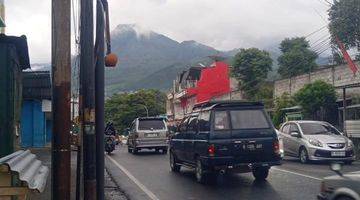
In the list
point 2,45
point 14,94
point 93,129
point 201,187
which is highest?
point 2,45

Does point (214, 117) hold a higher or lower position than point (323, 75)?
lower

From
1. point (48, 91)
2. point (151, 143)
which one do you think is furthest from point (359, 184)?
point (48, 91)

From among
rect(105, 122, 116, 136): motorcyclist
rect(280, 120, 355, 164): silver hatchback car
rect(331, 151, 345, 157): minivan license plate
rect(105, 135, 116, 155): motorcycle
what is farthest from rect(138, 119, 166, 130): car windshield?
rect(331, 151, 345, 157): minivan license plate

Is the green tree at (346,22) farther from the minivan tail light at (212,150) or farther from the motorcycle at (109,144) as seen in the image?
the minivan tail light at (212,150)

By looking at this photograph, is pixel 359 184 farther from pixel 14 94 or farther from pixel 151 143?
pixel 151 143

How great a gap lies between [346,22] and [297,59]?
51.8 feet

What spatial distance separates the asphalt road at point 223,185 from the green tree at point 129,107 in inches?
3018

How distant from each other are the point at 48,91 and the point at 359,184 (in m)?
26.2

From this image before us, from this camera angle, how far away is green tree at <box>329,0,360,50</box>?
4322 cm

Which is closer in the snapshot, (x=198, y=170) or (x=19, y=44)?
(x=19, y=44)

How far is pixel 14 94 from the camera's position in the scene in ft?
41.3

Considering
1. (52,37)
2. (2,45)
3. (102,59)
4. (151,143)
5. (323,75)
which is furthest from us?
(323,75)

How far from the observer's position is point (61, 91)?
728 cm

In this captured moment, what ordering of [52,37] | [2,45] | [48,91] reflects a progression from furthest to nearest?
1. [48,91]
2. [2,45]
3. [52,37]
